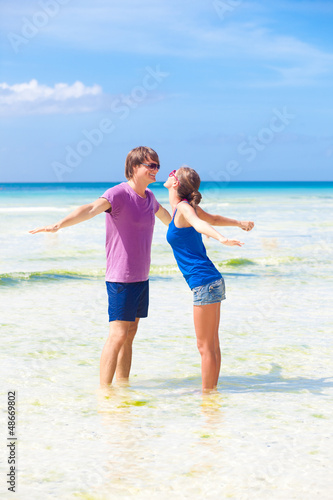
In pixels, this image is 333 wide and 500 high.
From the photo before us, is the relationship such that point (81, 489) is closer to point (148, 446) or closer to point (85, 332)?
point (148, 446)

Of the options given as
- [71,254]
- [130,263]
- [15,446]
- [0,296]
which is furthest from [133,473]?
[71,254]

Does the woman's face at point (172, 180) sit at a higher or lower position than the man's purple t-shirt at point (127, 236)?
higher

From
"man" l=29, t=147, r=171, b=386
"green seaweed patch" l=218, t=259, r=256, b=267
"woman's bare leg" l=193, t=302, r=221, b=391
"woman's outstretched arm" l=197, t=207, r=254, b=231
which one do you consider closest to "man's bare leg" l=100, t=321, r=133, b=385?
"man" l=29, t=147, r=171, b=386

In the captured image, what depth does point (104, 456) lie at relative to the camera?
152 inches

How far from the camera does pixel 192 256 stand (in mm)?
4688

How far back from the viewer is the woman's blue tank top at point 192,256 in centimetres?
464

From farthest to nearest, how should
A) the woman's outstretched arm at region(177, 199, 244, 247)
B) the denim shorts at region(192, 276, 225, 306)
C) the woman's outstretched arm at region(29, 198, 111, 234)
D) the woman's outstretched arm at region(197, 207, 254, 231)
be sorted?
the woman's outstretched arm at region(197, 207, 254, 231), the denim shorts at region(192, 276, 225, 306), the woman's outstretched arm at region(29, 198, 111, 234), the woman's outstretched arm at region(177, 199, 244, 247)

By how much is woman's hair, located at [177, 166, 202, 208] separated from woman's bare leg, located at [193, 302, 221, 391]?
2.79ft

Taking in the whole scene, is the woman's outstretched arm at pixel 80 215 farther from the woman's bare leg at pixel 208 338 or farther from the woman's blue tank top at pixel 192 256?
the woman's bare leg at pixel 208 338

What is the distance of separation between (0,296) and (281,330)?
4.95 m

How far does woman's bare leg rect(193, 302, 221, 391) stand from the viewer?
4.68 meters

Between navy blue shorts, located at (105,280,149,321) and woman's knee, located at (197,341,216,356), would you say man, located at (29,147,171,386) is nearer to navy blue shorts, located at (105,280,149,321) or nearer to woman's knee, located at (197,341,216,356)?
navy blue shorts, located at (105,280,149,321)

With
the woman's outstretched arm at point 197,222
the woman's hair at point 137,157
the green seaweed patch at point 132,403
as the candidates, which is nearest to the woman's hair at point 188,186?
the woman's outstretched arm at point 197,222

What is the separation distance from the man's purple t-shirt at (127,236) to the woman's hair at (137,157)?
14 centimetres
